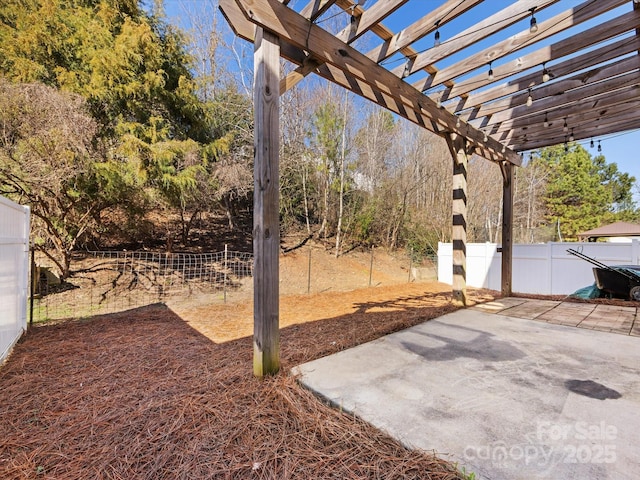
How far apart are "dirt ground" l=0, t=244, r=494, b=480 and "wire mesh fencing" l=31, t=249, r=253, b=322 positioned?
195cm

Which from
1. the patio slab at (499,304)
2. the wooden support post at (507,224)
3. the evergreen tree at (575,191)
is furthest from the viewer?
the evergreen tree at (575,191)

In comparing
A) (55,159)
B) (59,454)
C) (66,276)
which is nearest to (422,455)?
(59,454)

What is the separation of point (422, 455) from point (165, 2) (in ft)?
27.1

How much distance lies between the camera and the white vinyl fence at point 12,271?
2.32 meters

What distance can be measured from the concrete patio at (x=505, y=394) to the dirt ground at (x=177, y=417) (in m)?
0.17

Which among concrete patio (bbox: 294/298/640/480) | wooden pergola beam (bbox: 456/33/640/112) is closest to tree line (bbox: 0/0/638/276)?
A: wooden pergola beam (bbox: 456/33/640/112)

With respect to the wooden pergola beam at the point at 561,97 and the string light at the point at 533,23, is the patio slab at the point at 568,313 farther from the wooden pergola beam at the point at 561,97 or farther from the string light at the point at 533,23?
the string light at the point at 533,23

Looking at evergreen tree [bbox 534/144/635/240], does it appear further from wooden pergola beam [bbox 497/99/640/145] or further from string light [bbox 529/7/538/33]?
string light [bbox 529/7/538/33]

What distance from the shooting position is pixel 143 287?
18.7 ft

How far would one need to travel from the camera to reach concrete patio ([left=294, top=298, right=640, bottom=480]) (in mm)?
1175

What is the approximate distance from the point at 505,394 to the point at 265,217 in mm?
1812

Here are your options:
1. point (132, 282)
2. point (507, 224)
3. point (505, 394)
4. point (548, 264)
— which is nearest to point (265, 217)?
point (505, 394)

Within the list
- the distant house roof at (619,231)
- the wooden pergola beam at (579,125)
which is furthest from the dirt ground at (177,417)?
the distant house roof at (619,231)

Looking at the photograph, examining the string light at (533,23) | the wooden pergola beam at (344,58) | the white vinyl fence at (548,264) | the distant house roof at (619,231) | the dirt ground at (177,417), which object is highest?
the string light at (533,23)
